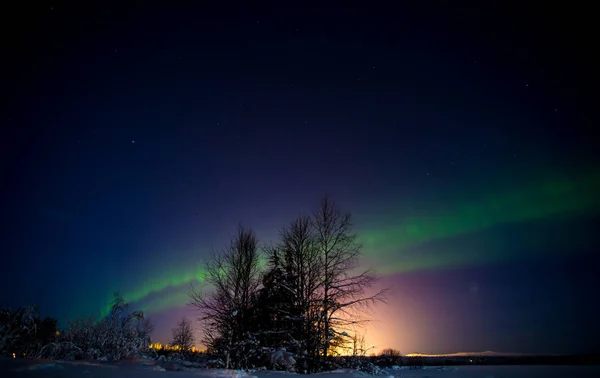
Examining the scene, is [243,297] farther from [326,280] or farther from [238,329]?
[326,280]

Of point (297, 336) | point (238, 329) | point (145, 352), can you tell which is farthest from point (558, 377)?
point (145, 352)

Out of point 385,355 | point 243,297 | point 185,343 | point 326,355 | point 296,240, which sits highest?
point 296,240

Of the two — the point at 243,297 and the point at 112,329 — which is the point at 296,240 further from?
the point at 112,329

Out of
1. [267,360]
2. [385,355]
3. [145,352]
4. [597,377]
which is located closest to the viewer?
[597,377]

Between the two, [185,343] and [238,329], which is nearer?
[238,329]

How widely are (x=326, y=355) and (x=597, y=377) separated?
32.2 ft

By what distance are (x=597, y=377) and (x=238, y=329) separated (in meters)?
17.3

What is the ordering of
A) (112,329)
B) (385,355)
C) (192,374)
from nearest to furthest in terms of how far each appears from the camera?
1. (192,374)
2. (112,329)
3. (385,355)

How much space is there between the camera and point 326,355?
1430 centimetres

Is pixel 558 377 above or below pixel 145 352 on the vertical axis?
above

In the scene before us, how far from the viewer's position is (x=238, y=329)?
19312mm

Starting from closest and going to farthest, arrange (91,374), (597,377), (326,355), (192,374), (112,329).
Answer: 1. (91,374)
2. (192,374)
3. (597,377)
4. (326,355)
5. (112,329)

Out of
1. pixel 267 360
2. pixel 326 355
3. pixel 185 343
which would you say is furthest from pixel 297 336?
pixel 185 343

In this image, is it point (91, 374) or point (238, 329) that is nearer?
point (91, 374)
